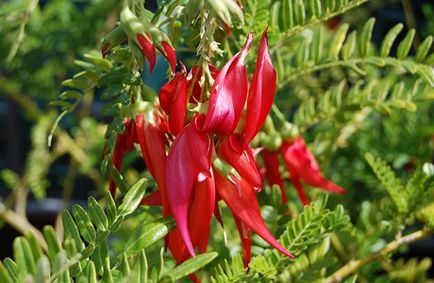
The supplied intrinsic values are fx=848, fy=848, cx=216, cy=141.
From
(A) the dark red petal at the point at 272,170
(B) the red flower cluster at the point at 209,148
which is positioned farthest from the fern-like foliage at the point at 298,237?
A: (A) the dark red petal at the point at 272,170

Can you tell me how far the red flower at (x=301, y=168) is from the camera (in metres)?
0.79

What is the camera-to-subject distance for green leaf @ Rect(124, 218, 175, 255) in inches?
19.7

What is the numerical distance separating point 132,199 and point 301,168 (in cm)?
32

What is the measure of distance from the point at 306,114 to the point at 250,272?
39 centimetres

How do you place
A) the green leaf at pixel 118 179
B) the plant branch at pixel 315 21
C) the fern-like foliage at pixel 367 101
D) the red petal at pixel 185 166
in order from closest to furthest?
1. the red petal at pixel 185 166
2. the green leaf at pixel 118 179
3. the plant branch at pixel 315 21
4. the fern-like foliage at pixel 367 101

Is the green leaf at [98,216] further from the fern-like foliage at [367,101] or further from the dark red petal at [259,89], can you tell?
the fern-like foliage at [367,101]

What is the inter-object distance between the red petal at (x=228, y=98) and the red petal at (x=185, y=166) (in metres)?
0.01

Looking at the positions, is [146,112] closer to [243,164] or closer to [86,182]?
[243,164]

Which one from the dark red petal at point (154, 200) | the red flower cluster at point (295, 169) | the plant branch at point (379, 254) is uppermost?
the dark red petal at point (154, 200)

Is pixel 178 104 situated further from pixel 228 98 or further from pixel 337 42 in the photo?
pixel 337 42

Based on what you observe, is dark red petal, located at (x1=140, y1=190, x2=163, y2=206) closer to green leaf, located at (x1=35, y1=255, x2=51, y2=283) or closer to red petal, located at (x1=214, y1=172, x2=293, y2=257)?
red petal, located at (x1=214, y1=172, x2=293, y2=257)

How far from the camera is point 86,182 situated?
2877mm

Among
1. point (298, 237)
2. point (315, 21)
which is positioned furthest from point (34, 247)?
point (315, 21)

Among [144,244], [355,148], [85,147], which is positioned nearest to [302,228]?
[144,244]
